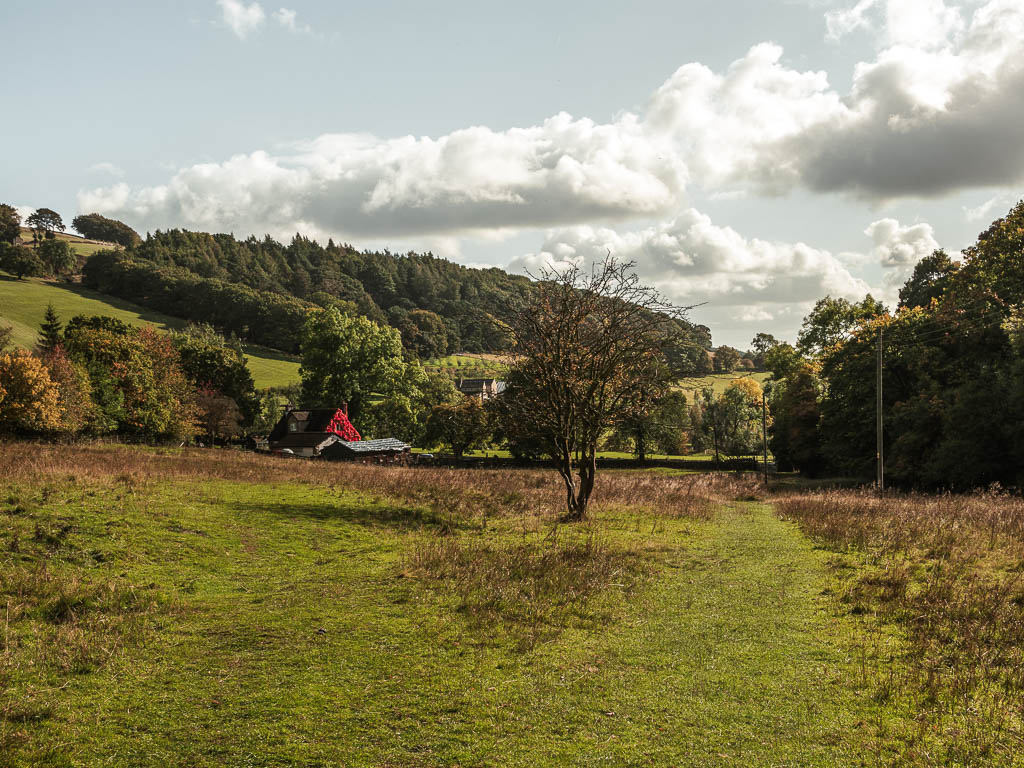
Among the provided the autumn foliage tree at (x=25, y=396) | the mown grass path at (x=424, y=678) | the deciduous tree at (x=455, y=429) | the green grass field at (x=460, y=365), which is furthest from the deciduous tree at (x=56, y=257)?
the mown grass path at (x=424, y=678)

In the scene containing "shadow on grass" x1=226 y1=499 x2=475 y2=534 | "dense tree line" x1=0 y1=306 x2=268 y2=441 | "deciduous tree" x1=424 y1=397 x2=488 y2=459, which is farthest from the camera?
"deciduous tree" x1=424 y1=397 x2=488 y2=459

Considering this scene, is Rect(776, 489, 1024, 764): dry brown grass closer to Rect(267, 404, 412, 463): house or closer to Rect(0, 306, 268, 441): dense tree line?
Rect(267, 404, 412, 463): house

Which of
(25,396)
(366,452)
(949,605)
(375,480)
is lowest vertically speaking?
(366,452)

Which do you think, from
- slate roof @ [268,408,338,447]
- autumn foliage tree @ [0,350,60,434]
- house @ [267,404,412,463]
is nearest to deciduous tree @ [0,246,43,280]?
house @ [267,404,412,463]

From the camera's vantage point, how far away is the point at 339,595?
39.4ft

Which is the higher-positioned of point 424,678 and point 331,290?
point 331,290

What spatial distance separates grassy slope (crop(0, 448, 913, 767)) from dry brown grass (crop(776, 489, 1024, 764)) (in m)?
0.70

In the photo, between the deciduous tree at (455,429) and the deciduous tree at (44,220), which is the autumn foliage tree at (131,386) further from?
the deciduous tree at (44,220)

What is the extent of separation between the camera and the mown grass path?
630cm

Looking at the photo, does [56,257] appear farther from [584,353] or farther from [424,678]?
[424,678]

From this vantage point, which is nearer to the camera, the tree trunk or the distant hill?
the tree trunk

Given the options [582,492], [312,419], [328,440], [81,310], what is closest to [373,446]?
[328,440]

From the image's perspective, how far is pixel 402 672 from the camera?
825 cm

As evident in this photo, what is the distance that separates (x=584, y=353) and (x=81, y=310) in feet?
399
